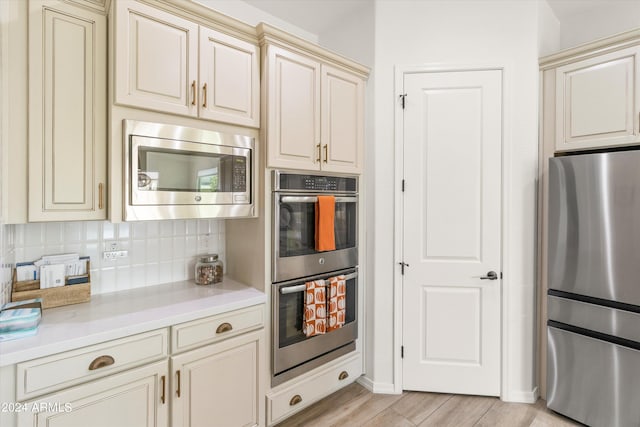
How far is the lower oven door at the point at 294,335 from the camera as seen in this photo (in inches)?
77.4

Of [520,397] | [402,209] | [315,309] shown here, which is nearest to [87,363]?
[315,309]

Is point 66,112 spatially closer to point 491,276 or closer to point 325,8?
point 325,8

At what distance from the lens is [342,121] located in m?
2.33

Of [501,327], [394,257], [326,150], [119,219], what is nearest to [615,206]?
[501,327]

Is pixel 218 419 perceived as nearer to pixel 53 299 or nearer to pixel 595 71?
pixel 53 299

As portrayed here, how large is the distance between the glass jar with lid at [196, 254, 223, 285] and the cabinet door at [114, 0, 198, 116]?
3.03 feet

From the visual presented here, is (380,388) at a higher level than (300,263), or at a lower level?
lower

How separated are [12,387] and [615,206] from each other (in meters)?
3.07

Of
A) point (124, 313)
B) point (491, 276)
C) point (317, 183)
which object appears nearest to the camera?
point (124, 313)

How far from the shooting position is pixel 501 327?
2299mm

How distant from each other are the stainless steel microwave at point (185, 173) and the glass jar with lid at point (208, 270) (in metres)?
0.42

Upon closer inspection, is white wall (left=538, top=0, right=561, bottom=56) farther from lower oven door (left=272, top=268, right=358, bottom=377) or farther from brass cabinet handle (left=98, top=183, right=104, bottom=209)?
brass cabinet handle (left=98, top=183, right=104, bottom=209)

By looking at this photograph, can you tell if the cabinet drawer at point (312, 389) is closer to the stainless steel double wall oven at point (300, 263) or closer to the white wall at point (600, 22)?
the stainless steel double wall oven at point (300, 263)

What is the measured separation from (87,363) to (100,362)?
45mm
